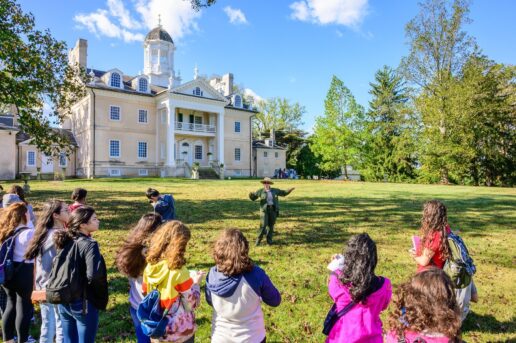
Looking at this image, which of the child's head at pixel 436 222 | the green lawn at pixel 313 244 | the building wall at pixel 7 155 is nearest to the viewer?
the child's head at pixel 436 222

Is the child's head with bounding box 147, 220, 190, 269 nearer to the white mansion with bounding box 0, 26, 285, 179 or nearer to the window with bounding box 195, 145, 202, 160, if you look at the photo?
the white mansion with bounding box 0, 26, 285, 179

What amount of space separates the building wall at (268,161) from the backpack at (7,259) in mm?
43375

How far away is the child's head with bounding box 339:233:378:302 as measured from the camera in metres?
2.72

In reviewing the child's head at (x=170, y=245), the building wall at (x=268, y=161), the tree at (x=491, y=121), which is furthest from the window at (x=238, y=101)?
the child's head at (x=170, y=245)

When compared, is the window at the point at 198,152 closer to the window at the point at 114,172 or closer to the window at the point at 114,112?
the window at the point at 114,172

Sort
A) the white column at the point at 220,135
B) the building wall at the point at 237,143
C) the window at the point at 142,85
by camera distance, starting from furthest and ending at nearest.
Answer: the building wall at the point at 237,143 < the white column at the point at 220,135 < the window at the point at 142,85

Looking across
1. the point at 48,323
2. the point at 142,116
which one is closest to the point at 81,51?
the point at 142,116

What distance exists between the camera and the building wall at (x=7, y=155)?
31.2 metres

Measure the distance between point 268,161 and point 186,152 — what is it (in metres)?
12.5

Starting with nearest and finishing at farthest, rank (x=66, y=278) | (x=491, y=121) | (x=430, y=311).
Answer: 1. (x=430, y=311)
2. (x=66, y=278)
3. (x=491, y=121)

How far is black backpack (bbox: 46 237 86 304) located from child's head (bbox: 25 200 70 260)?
1.41ft

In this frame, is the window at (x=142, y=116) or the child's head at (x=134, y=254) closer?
the child's head at (x=134, y=254)

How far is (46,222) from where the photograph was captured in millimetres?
3658

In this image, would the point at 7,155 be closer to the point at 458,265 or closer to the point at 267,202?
the point at 267,202
